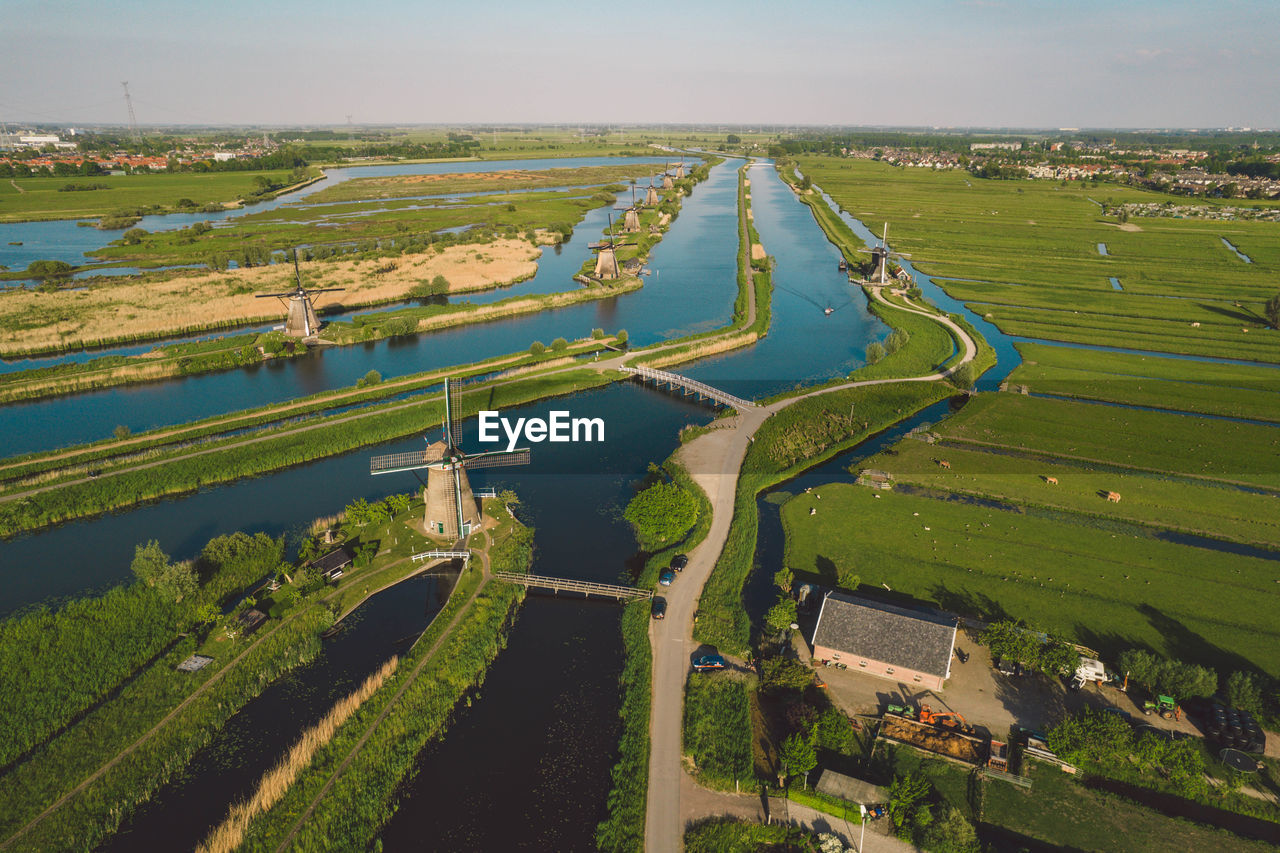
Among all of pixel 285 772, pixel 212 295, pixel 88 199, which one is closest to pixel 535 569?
pixel 285 772

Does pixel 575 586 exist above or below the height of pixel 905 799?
below

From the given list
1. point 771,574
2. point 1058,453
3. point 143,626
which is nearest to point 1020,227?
point 1058,453

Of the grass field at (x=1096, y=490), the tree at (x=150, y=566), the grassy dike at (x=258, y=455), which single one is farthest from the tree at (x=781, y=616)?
the grassy dike at (x=258, y=455)

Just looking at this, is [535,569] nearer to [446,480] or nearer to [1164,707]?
[446,480]

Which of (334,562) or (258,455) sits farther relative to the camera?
(258,455)

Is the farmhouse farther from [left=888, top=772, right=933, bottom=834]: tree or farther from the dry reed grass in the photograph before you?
the dry reed grass

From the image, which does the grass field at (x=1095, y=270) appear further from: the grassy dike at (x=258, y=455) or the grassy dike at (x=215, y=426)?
the grassy dike at (x=258, y=455)
